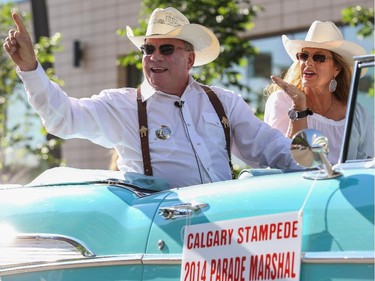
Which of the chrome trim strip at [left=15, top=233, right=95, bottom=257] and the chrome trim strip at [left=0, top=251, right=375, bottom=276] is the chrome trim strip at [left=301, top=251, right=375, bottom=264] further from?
the chrome trim strip at [left=15, top=233, right=95, bottom=257]

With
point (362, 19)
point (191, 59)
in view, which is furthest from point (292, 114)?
point (362, 19)

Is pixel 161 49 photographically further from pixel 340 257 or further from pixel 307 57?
pixel 340 257

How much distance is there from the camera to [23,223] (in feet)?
12.7

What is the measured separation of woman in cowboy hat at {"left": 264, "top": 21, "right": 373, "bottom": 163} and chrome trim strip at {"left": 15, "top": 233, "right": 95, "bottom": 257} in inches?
56.5

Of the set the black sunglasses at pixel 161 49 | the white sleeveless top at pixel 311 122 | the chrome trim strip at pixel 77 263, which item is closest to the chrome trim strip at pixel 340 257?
the chrome trim strip at pixel 77 263

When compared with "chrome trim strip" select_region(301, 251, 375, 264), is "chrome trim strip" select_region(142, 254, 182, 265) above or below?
above

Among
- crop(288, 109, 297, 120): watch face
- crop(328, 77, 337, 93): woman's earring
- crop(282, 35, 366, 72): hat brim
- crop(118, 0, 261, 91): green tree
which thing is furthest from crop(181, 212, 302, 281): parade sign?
crop(118, 0, 261, 91): green tree

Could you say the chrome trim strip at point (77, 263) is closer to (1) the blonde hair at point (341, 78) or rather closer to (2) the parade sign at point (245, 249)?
(2) the parade sign at point (245, 249)

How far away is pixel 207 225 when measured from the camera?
3.32m

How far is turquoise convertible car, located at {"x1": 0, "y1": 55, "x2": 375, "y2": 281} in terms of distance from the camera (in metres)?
2.99

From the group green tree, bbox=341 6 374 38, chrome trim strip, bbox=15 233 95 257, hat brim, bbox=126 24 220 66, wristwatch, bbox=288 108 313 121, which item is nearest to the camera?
chrome trim strip, bbox=15 233 95 257

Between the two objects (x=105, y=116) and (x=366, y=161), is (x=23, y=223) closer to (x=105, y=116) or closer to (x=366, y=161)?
(x=105, y=116)

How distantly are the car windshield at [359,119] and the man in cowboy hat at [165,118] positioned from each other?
0.80m

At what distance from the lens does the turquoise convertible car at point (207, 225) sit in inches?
118
